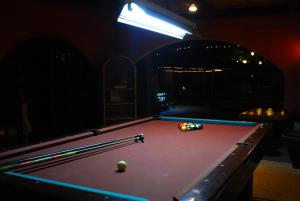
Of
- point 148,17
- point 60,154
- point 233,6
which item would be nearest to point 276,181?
point 148,17

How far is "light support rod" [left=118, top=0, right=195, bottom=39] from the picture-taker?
2.40m

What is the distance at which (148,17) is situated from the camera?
105 inches

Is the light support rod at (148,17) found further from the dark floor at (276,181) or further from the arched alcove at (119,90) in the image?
the arched alcove at (119,90)

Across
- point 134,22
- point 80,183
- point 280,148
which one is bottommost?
point 280,148

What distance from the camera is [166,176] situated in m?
1.61

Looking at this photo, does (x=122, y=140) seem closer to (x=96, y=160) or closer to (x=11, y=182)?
(x=96, y=160)

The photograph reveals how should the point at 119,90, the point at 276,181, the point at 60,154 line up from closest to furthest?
the point at 60,154, the point at 276,181, the point at 119,90

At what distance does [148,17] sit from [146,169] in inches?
57.9

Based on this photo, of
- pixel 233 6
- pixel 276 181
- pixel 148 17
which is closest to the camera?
pixel 148 17

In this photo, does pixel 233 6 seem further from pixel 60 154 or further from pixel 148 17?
pixel 60 154

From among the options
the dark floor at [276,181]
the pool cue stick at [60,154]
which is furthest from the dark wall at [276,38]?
the pool cue stick at [60,154]

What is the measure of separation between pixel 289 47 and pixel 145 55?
2866 mm

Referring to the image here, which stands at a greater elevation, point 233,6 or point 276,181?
point 233,6

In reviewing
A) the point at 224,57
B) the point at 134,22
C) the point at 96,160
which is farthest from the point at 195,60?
the point at 96,160
